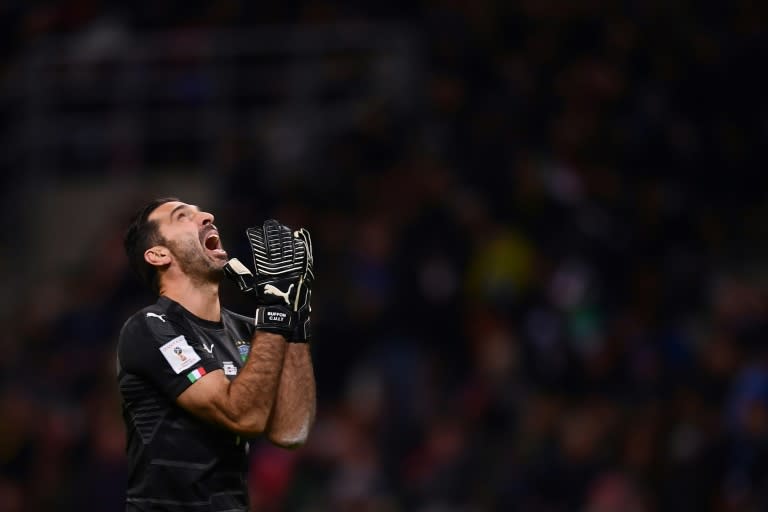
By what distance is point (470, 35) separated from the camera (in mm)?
12000

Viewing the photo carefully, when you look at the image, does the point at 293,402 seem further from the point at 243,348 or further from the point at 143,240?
the point at 143,240

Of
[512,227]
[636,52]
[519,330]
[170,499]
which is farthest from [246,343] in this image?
[636,52]

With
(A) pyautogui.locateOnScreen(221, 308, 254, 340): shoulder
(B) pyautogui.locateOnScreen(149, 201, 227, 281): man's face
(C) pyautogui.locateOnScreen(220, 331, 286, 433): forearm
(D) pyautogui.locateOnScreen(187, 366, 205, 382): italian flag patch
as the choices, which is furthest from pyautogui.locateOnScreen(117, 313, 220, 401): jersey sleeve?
(A) pyautogui.locateOnScreen(221, 308, 254, 340): shoulder

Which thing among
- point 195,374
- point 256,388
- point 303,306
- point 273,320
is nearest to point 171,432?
point 195,374

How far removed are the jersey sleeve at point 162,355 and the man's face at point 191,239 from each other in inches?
9.3

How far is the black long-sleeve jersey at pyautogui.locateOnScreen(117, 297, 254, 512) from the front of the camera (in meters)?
4.27

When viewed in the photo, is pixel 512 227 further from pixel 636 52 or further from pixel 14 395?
pixel 14 395

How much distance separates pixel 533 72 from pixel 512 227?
5.11ft

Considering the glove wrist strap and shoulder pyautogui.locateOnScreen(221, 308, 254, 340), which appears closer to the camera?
the glove wrist strap

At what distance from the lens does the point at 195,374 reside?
167 inches

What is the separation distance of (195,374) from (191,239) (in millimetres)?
558

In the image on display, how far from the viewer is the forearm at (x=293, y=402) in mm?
4402

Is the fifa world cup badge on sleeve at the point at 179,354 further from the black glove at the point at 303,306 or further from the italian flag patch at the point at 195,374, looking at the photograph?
the black glove at the point at 303,306

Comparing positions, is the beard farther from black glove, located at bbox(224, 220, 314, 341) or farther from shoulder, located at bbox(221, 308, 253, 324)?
shoulder, located at bbox(221, 308, 253, 324)
